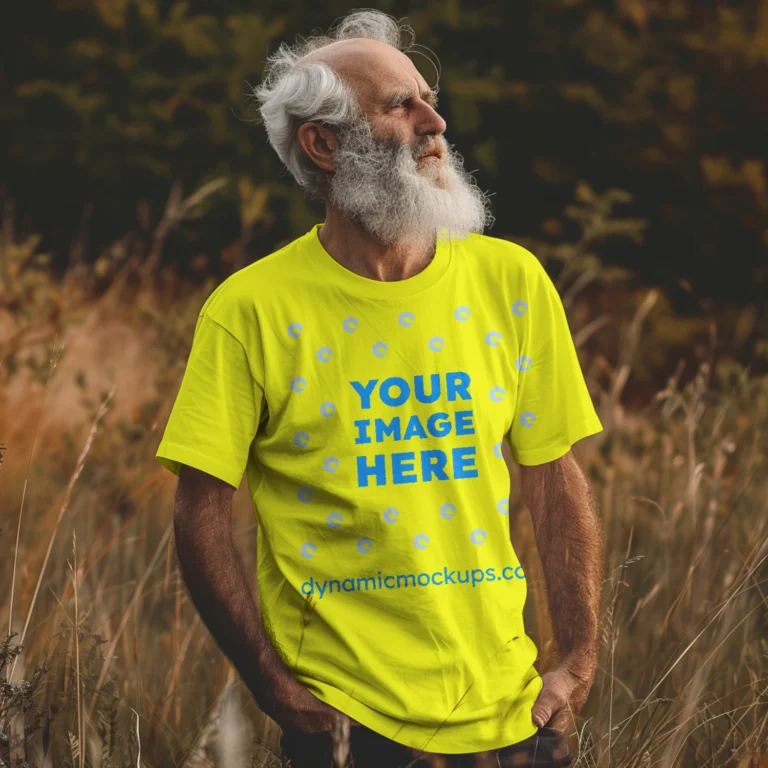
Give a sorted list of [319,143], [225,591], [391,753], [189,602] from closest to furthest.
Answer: [391,753] → [225,591] → [319,143] → [189,602]

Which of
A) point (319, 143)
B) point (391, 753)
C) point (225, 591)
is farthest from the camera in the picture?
point (319, 143)

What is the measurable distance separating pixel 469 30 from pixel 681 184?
1.80m

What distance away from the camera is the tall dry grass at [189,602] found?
7.72 ft

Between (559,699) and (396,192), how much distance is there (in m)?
0.96

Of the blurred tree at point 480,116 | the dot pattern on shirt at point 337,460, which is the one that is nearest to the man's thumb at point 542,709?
the dot pattern on shirt at point 337,460

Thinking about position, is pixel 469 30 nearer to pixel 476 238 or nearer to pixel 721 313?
pixel 721 313

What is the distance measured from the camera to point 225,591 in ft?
6.86

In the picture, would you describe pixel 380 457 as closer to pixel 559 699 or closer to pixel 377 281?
pixel 377 281

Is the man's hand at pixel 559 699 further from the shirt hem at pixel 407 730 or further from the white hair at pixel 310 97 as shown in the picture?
the white hair at pixel 310 97

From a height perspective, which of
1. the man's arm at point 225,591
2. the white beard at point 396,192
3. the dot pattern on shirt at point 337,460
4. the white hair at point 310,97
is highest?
the white hair at point 310,97

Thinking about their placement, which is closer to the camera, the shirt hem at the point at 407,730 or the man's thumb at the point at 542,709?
the shirt hem at the point at 407,730

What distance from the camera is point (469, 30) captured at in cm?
818

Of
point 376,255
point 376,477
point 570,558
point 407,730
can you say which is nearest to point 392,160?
point 376,255

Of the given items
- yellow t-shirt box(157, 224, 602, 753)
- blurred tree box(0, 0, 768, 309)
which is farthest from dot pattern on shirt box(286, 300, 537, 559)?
blurred tree box(0, 0, 768, 309)
